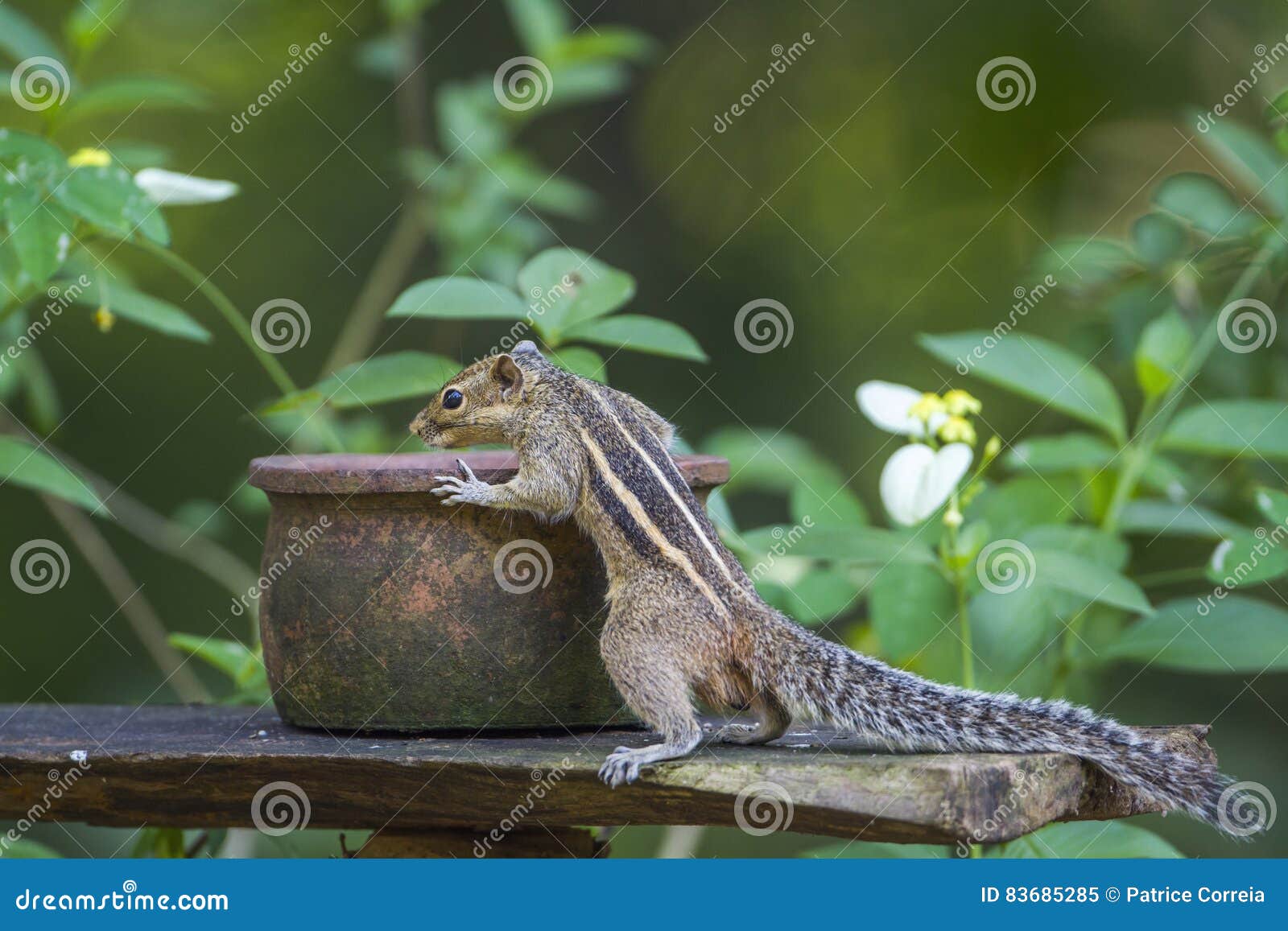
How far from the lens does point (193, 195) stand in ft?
10.3

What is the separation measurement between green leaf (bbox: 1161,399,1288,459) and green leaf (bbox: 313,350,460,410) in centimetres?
166

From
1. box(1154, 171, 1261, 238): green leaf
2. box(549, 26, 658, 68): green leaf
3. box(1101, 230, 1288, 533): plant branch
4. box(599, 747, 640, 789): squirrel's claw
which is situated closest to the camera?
box(599, 747, 640, 789): squirrel's claw

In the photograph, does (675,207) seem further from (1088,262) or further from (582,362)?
(582,362)

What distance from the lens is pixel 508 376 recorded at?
109 inches

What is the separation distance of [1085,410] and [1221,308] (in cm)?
87

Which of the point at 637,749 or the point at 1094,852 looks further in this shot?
the point at 1094,852

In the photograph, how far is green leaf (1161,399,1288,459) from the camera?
3.12m

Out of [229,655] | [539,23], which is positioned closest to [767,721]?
[229,655]

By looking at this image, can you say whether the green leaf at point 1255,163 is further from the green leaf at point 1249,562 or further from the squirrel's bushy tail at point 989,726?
the squirrel's bushy tail at point 989,726

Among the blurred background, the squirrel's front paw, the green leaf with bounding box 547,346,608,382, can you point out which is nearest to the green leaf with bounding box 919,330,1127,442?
the green leaf with bounding box 547,346,608,382

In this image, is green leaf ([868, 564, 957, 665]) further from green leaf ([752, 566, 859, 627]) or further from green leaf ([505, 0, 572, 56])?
green leaf ([505, 0, 572, 56])

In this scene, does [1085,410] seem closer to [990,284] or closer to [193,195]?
[193,195]

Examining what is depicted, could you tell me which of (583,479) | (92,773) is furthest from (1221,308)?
(92,773)

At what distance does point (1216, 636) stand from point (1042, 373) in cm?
69
